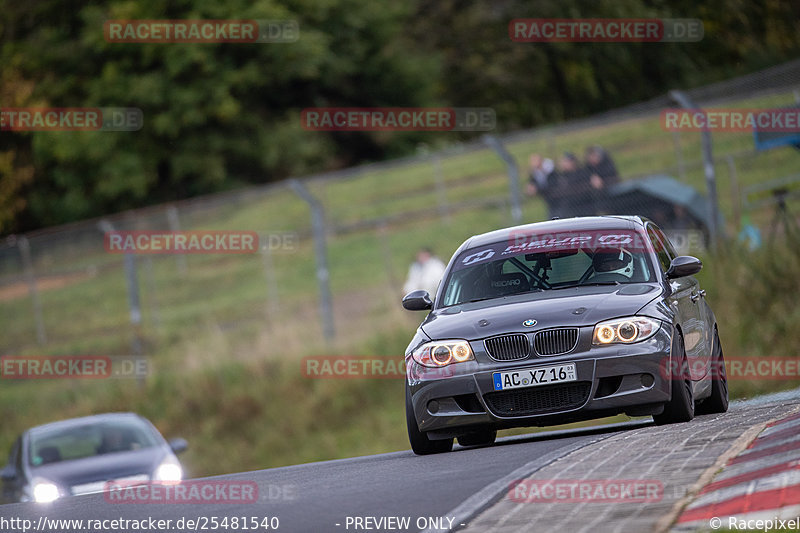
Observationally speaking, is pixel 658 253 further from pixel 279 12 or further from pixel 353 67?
pixel 353 67

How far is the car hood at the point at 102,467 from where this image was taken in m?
14.6

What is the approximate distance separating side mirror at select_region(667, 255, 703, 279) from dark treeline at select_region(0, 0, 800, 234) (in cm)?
3330

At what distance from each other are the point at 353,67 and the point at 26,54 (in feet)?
38.3

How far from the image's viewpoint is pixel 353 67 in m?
53.0

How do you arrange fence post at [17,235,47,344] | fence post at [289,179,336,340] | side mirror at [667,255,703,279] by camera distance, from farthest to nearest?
fence post at [17,235,47,344], fence post at [289,179,336,340], side mirror at [667,255,703,279]

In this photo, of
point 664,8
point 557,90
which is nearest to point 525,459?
point 664,8

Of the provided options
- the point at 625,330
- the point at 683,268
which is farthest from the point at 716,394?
the point at 625,330

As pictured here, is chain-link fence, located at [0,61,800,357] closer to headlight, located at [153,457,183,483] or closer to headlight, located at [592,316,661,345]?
headlight, located at [153,457,183,483]

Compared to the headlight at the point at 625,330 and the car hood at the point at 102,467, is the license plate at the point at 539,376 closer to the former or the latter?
the headlight at the point at 625,330

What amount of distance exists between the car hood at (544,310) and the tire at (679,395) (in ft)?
1.35

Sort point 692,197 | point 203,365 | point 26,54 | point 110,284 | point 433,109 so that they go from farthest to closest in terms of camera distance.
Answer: point 433,109 < point 26,54 < point 110,284 < point 203,365 < point 692,197

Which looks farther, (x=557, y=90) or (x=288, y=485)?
(x=557, y=90)

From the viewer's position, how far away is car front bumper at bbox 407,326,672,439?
955 cm

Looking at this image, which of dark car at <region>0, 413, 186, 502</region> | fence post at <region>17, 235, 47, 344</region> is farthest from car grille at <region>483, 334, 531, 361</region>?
fence post at <region>17, 235, 47, 344</region>
